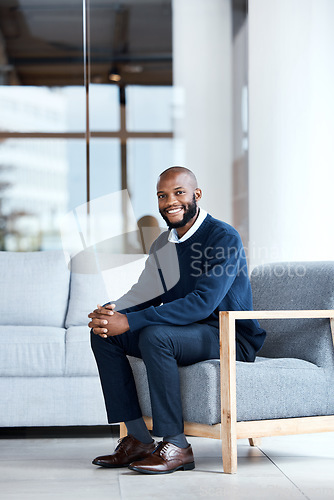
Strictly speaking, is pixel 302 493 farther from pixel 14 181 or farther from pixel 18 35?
pixel 18 35

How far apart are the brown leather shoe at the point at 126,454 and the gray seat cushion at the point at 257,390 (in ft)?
0.37

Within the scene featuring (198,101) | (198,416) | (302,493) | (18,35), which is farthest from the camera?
(18,35)

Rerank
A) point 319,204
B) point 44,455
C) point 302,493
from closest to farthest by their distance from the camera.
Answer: point 302,493
point 44,455
point 319,204

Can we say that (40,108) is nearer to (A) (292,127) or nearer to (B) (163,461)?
(A) (292,127)

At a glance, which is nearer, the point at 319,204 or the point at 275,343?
the point at 275,343

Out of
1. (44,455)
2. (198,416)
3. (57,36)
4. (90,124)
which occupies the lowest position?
(44,455)

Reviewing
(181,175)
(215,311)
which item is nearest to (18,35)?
(181,175)

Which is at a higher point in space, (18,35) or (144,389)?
(18,35)

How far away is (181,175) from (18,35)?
3333 mm

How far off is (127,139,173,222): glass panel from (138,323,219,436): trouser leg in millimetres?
2797

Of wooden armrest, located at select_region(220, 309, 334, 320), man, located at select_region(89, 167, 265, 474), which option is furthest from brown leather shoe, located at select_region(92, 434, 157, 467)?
wooden armrest, located at select_region(220, 309, 334, 320)

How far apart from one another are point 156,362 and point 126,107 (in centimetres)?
326

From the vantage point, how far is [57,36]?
203 inches

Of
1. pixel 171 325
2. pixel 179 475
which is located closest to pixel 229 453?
pixel 179 475
